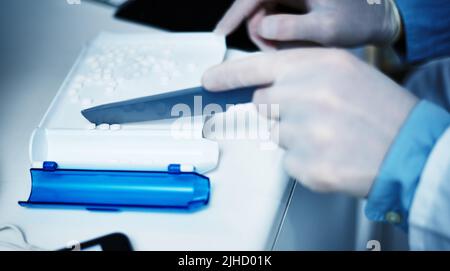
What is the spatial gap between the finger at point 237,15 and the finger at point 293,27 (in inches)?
2.4

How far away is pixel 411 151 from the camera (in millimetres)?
285

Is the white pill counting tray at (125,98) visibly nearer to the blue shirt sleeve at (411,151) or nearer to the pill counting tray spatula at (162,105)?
the pill counting tray spatula at (162,105)

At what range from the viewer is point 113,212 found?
33 centimetres

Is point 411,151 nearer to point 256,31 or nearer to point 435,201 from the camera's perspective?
point 435,201

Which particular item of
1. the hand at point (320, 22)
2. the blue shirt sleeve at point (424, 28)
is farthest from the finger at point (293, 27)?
the blue shirt sleeve at point (424, 28)

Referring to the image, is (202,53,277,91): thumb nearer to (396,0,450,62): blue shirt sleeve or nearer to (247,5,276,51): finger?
(247,5,276,51): finger

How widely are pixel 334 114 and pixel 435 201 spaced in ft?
0.27

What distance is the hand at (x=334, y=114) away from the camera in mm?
298

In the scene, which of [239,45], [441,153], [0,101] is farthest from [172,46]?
[441,153]

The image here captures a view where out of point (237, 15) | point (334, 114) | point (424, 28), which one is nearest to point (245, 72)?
point (334, 114)

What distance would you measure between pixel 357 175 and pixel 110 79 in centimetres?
25

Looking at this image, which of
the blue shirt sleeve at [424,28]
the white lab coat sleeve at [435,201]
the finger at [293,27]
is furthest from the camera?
the blue shirt sleeve at [424,28]

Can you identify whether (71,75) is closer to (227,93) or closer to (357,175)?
(227,93)

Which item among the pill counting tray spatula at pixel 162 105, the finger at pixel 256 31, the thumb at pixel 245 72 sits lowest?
the pill counting tray spatula at pixel 162 105
